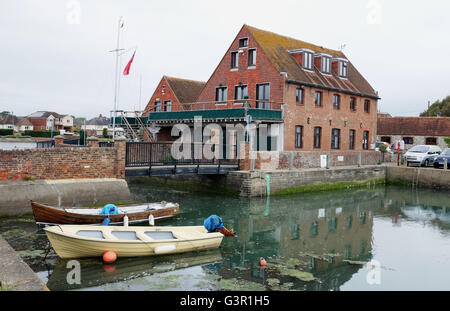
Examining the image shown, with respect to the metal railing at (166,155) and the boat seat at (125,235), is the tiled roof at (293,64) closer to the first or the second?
the metal railing at (166,155)

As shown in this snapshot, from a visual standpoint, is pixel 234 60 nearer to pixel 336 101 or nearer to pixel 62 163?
pixel 336 101

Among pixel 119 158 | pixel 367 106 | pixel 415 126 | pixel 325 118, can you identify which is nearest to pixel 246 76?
pixel 325 118

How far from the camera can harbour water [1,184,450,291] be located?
1109 cm

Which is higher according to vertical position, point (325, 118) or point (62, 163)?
point (325, 118)

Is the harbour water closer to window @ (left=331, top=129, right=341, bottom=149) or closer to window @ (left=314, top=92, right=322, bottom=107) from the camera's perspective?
window @ (left=314, top=92, right=322, bottom=107)

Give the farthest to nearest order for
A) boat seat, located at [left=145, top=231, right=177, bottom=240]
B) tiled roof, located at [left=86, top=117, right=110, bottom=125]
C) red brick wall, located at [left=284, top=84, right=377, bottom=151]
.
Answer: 1. tiled roof, located at [left=86, top=117, right=110, bottom=125]
2. red brick wall, located at [left=284, top=84, right=377, bottom=151]
3. boat seat, located at [left=145, top=231, right=177, bottom=240]

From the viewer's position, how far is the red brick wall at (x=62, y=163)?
17.1 m

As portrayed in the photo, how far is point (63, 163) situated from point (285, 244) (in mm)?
10304

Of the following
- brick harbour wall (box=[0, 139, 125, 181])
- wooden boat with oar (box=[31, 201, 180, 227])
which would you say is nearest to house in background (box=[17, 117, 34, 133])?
brick harbour wall (box=[0, 139, 125, 181])

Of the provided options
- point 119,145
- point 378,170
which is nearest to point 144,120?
point 119,145

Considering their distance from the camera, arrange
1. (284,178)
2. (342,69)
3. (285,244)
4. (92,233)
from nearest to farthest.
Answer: (92,233)
(285,244)
(284,178)
(342,69)

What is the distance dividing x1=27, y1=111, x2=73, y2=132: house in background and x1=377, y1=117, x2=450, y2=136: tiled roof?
8277 centimetres

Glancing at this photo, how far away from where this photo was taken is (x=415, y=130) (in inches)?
2165

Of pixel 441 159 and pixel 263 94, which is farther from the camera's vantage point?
pixel 441 159
